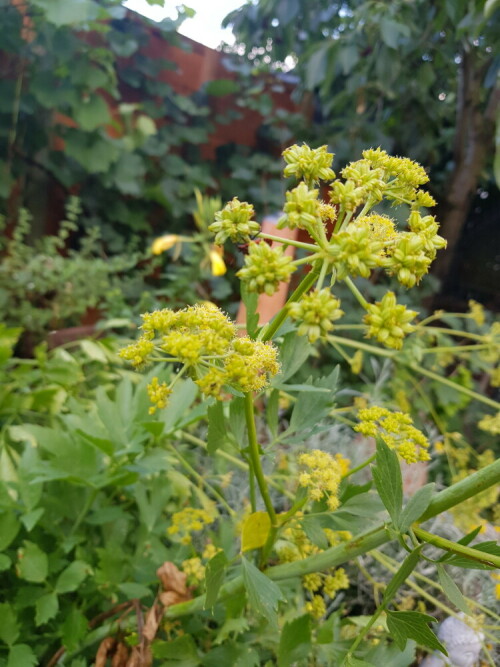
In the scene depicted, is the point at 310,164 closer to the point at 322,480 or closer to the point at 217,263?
the point at 322,480

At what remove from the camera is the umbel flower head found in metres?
0.28

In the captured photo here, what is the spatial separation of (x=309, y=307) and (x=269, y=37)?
1899 mm

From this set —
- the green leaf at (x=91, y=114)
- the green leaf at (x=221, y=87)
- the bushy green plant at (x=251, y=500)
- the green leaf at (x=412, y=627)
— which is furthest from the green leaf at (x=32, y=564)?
the green leaf at (x=221, y=87)

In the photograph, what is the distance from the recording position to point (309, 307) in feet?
0.85

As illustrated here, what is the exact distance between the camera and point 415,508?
304mm

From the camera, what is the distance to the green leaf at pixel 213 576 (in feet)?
1.07

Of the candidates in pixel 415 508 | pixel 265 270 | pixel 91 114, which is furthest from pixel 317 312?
pixel 91 114

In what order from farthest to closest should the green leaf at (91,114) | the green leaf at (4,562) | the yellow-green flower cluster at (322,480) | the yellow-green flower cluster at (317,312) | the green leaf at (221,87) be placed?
the green leaf at (221,87) < the green leaf at (91,114) < the green leaf at (4,562) < the yellow-green flower cluster at (322,480) < the yellow-green flower cluster at (317,312)

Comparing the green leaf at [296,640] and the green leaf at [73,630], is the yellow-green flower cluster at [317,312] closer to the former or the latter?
the green leaf at [296,640]

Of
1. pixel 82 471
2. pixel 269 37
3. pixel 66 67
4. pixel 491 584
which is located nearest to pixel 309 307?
pixel 82 471

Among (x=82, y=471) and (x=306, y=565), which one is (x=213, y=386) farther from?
(x=82, y=471)

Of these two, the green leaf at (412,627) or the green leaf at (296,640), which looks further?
the green leaf at (296,640)

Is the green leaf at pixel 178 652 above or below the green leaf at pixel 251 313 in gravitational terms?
below

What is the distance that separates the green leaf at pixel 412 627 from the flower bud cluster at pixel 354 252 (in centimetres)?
19
